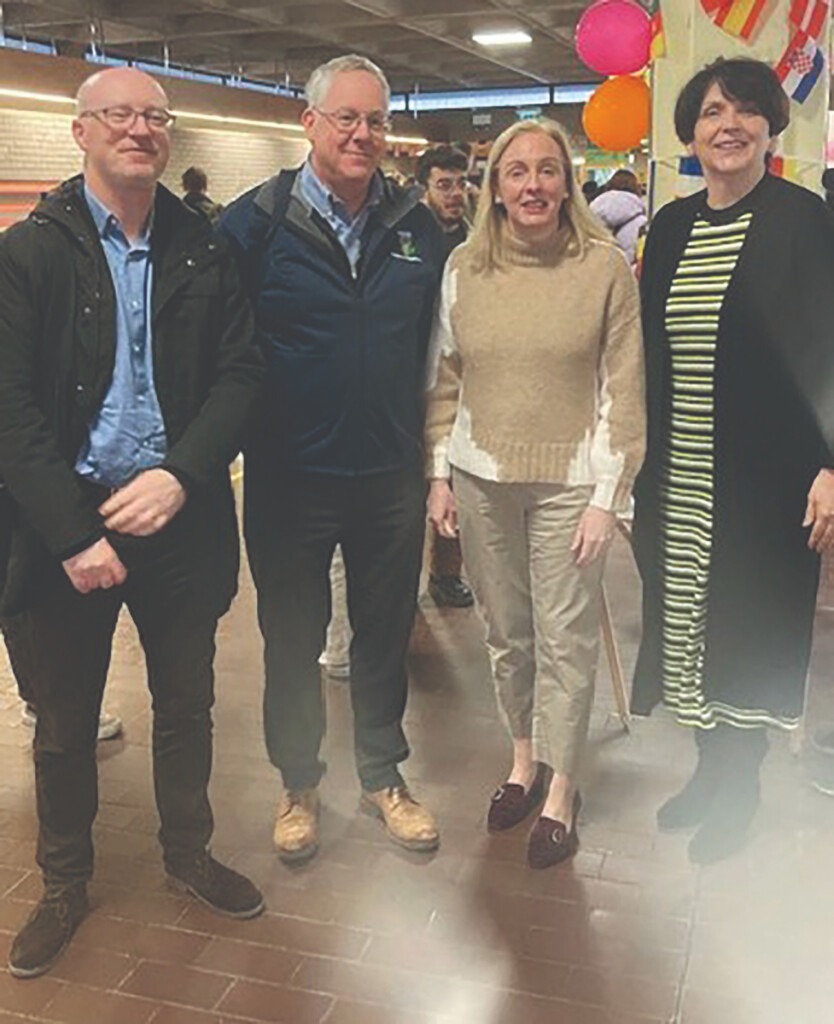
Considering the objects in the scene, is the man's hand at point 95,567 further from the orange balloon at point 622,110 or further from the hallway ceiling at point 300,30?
the hallway ceiling at point 300,30

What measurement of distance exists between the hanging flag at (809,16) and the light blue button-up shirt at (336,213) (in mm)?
1789

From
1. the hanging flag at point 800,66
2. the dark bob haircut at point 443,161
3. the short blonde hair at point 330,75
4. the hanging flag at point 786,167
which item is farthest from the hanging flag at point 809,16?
the short blonde hair at point 330,75

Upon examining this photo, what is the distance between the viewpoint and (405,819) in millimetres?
2855

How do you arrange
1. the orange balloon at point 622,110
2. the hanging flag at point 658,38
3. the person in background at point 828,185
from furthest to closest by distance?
1. the orange balloon at point 622,110
2. the person in background at point 828,185
3. the hanging flag at point 658,38

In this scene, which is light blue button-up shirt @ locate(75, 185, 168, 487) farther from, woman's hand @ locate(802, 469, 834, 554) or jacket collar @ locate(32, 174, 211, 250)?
woman's hand @ locate(802, 469, 834, 554)

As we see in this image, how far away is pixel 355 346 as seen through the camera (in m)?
2.48

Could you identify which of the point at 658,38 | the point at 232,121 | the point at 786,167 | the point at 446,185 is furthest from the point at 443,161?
the point at 232,121

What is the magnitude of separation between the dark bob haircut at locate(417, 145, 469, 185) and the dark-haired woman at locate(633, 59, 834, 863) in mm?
1552

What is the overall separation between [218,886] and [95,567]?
0.88 metres

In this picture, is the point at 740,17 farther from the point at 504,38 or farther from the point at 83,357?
the point at 504,38

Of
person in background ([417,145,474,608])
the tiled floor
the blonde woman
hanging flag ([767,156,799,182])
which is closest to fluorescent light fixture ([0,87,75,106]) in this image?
person in background ([417,145,474,608])

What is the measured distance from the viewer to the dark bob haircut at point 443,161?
13.1 feet

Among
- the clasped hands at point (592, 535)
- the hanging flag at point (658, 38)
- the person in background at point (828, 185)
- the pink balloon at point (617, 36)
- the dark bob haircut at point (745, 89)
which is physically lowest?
the clasped hands at point (592, 535)

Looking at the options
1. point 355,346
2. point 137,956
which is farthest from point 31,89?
point 137,956
